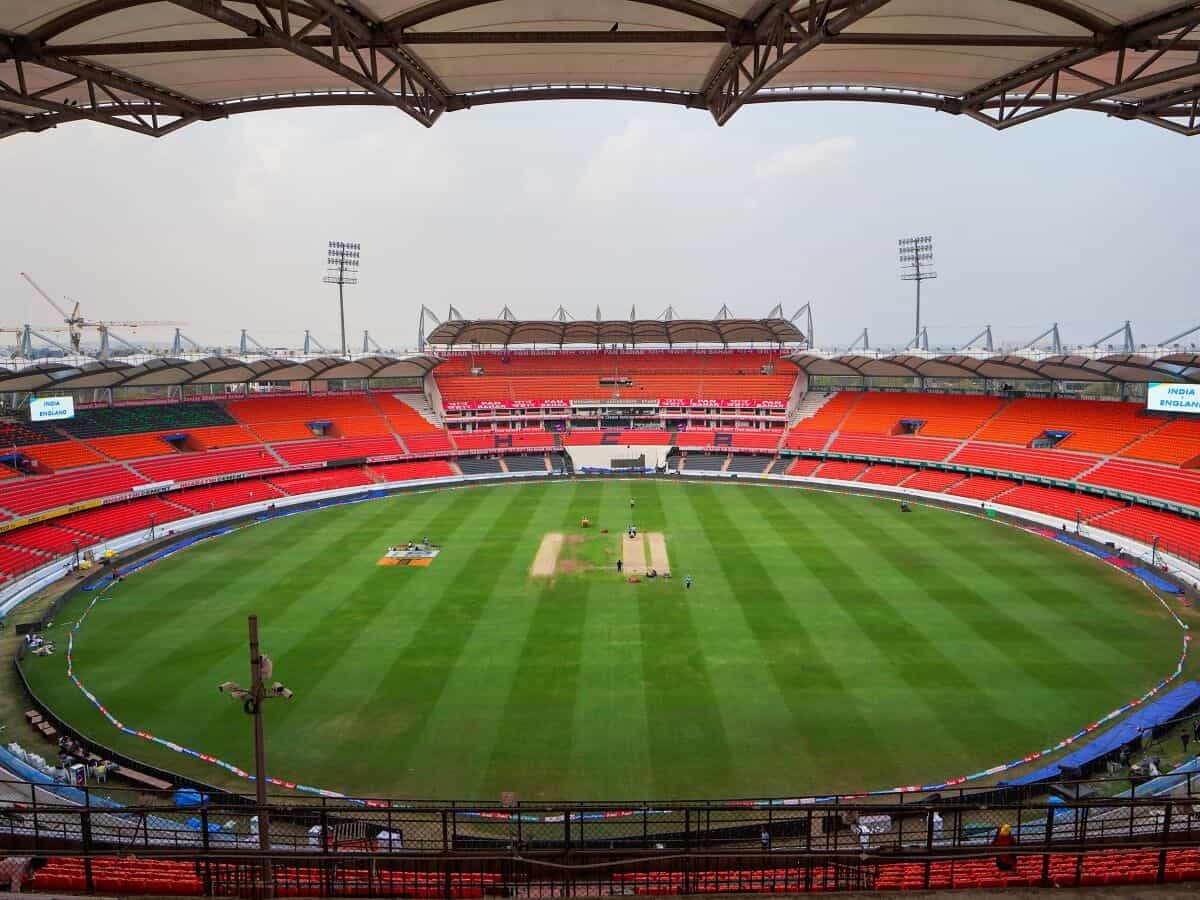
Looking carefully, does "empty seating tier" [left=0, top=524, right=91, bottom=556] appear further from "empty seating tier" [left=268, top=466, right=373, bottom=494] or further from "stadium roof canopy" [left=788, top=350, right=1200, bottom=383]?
"stadium roof canopy" [left=788, top=350, right=1200, bottom=383]

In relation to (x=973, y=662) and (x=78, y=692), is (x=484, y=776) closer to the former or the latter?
(x=78, y=692)

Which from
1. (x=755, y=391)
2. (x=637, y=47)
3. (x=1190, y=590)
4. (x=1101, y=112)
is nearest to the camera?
(x=637, y=47)

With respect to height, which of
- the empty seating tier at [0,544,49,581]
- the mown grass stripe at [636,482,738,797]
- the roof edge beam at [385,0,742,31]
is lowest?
the mown grass stripe at [636,482,738,797]

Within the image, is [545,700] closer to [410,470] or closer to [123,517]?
[123,517]

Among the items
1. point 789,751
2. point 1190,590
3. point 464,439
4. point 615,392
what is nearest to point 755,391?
point 615,392

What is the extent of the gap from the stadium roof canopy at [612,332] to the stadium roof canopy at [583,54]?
62654 millimetres

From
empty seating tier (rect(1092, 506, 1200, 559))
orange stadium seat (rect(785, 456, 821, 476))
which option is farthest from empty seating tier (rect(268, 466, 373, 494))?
empty seating tier (rect(1092, 506, 1200, 559))

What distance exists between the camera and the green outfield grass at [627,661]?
19969mm

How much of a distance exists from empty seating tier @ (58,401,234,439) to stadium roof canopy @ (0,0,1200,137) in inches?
1855

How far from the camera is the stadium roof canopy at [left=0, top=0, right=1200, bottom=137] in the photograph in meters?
11.0

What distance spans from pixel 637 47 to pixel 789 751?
17.4 metres

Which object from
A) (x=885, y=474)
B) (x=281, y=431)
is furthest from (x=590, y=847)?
(x=281, y=431)

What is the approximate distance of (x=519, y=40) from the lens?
11578mm

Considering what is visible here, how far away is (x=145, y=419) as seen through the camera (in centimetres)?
5806
